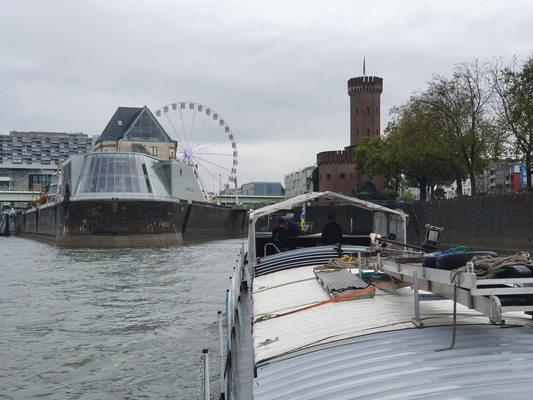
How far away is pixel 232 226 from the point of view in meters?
69.4

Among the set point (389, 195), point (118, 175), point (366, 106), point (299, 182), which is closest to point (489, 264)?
point (118, 175)

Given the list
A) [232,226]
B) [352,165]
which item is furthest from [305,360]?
[352,165]

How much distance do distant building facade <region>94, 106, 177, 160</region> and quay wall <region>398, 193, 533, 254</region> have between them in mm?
48406

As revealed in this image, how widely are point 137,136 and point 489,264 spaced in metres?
79.3

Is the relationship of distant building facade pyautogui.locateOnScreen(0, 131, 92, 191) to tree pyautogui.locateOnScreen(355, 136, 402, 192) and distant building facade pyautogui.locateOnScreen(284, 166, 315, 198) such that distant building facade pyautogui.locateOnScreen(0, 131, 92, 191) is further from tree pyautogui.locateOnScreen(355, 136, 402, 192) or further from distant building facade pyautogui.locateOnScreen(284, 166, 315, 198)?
distant building facade pyautogui.locateOnScreen(284, 166, 315, 198)

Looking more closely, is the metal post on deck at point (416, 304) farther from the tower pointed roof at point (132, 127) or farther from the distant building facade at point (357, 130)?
the tower pointed roof at point (132, 127)

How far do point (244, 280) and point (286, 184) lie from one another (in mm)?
145014

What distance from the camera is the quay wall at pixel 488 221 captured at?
27.1m

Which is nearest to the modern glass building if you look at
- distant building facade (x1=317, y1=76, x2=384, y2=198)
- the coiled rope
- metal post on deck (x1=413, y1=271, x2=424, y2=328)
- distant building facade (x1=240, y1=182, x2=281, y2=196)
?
distant building facade (x1=317, y1=76, x2=384, y2=198)

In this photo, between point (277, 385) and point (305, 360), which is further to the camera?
point (305, 360)

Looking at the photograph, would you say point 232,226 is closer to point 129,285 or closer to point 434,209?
point 434,209

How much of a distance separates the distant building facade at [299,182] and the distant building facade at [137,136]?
44.3 metres

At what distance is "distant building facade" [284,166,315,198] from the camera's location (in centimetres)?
13038

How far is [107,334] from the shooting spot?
34.8ft
